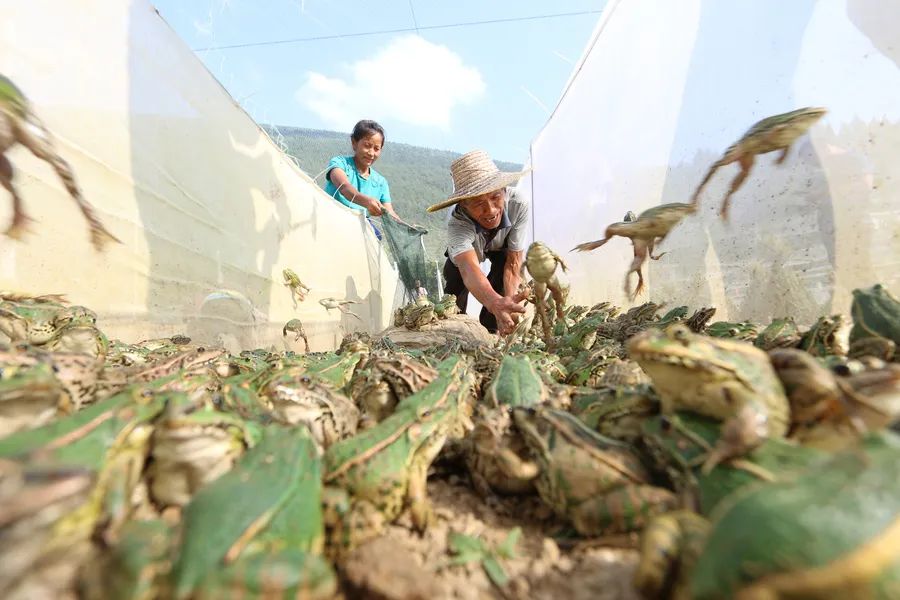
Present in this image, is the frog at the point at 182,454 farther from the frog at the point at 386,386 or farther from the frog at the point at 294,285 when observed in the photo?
the frog at the point at 294,285

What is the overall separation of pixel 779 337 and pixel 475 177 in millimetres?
3695

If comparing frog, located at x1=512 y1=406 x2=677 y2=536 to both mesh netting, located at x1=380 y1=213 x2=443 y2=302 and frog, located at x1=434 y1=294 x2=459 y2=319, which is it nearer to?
frog, located at x1=434 y1=294 x2=459 y2=319

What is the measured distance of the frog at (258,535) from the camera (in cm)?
91

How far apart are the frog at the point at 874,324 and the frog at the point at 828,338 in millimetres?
35


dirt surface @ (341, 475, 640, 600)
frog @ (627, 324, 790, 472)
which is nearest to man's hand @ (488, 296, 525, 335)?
dirt surface @ (341, 475, 640, 600)

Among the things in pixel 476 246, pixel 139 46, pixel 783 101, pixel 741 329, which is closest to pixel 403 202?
pixel 476 246

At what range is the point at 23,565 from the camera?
35.6 inches

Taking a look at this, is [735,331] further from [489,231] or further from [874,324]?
[489,231]

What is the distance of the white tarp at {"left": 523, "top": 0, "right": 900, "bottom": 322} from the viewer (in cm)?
323

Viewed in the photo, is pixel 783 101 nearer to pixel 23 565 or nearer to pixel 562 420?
pixel 562 420

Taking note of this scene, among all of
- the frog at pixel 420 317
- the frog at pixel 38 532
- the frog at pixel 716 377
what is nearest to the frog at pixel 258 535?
the frog at pixel 38 532

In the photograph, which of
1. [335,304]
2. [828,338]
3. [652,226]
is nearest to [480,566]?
[828,338]

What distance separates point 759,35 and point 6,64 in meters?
6.28

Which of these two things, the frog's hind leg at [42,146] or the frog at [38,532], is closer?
the frog at [38,532]
